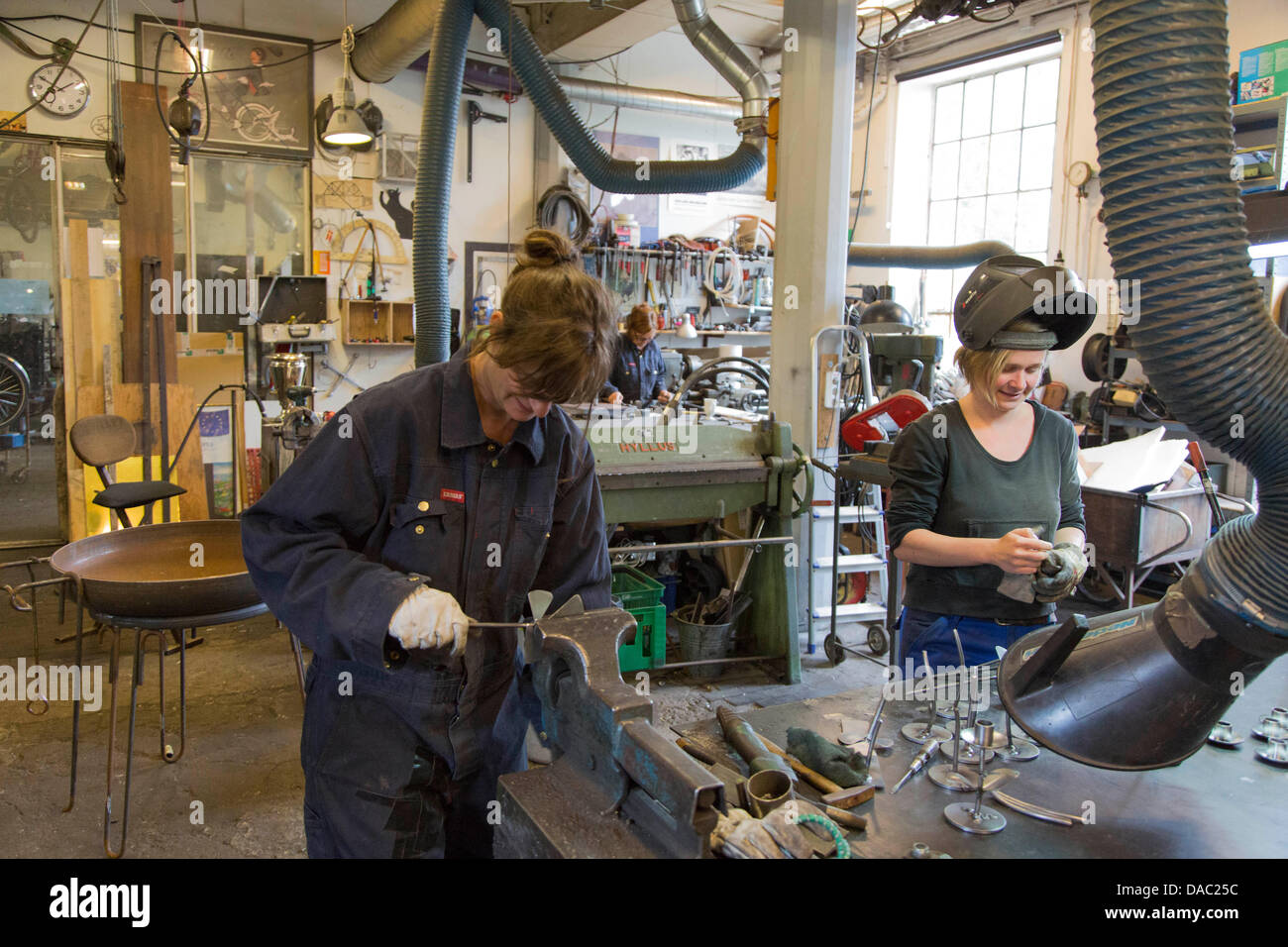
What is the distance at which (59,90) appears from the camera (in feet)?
18.5

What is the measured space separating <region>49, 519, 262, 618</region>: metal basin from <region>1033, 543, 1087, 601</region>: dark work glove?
1.78 meters

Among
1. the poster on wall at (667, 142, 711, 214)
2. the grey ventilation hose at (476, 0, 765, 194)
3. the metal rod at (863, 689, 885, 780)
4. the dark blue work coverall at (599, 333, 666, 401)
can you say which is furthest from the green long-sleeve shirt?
the poster on wall at (667, 142, 711, 214)

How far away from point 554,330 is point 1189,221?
0.76 metres

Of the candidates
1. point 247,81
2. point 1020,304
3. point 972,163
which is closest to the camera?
point 1020,304

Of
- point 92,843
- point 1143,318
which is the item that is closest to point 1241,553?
point 1143,318

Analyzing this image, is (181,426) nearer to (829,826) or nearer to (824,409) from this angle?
(824,409)

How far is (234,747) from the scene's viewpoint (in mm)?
3062

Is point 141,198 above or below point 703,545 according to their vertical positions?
above

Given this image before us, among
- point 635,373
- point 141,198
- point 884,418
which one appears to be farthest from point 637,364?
point 141,198

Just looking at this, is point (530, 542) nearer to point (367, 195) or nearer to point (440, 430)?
point (440, 430)

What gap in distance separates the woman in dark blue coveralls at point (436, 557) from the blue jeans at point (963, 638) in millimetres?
733

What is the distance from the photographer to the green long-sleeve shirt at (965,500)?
6.10ft

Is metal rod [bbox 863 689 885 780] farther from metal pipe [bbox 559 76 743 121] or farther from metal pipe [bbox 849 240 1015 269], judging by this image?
metal pipe [bbox 559 76 743 121]
